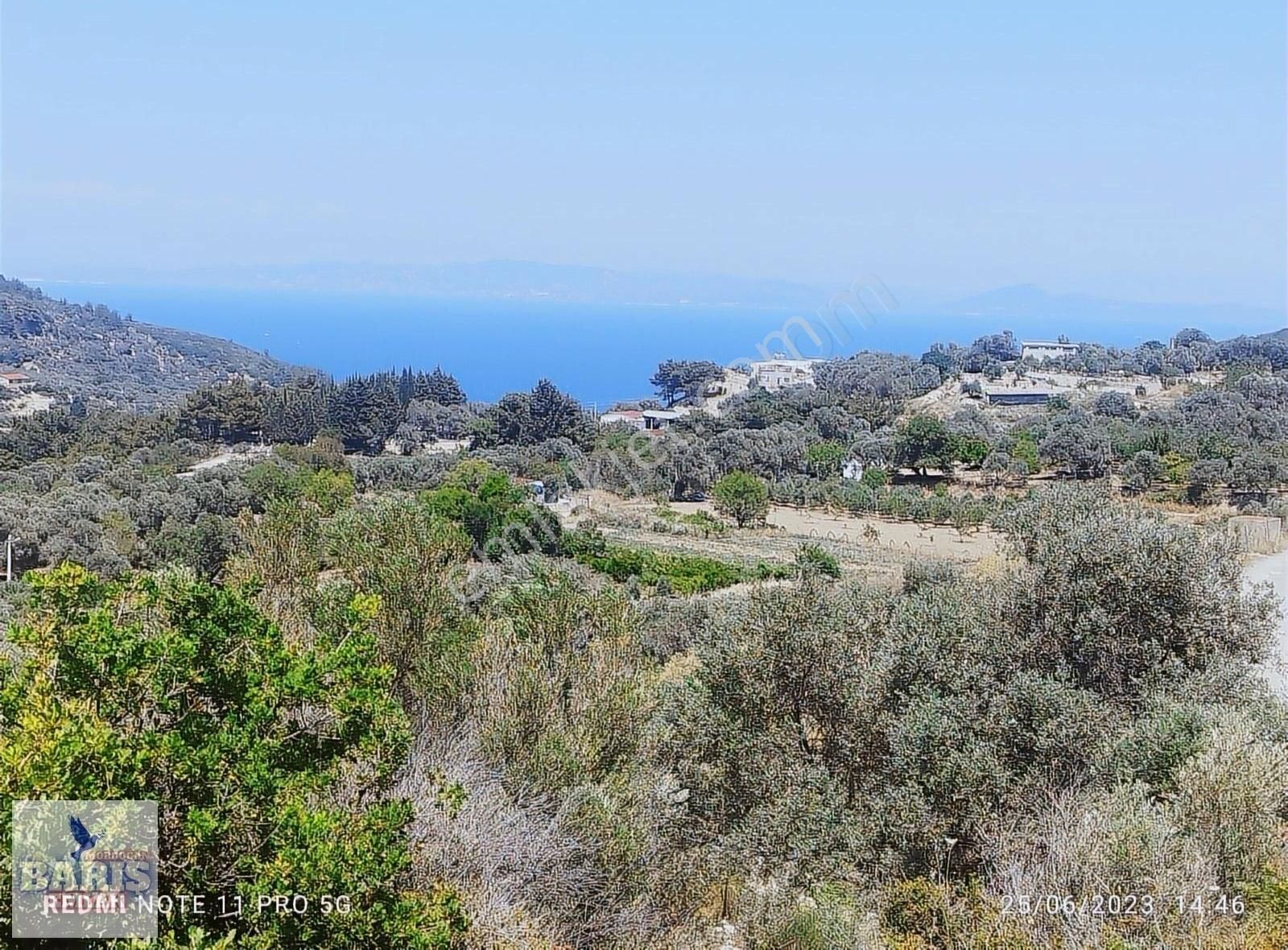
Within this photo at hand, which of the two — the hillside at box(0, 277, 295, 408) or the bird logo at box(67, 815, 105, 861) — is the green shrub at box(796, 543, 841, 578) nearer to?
the bird logo at box(67, 815, 105, 861)

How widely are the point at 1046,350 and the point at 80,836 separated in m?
87.9

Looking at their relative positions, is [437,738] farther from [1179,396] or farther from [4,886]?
[1179,396]

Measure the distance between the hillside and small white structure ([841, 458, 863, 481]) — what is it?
48.7 meters

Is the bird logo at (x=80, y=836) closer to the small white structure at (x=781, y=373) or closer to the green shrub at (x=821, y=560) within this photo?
the green shrub at (x=821, y=560)

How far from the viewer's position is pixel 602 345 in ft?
511

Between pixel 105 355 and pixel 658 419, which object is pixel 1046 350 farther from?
pixel 105 355

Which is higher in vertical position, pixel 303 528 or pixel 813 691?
pixel 303 528

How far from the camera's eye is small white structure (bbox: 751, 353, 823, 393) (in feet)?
218

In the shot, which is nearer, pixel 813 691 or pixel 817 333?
pixel 813 691

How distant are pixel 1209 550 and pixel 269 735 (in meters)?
7.56

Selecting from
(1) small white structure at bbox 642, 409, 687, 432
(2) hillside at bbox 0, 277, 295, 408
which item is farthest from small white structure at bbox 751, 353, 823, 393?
(2) hillside at bbox 0, 277, 295, 408

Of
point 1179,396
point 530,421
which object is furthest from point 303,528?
point 1179,396

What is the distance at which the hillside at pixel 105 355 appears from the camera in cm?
7269

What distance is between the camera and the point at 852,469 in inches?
1571
